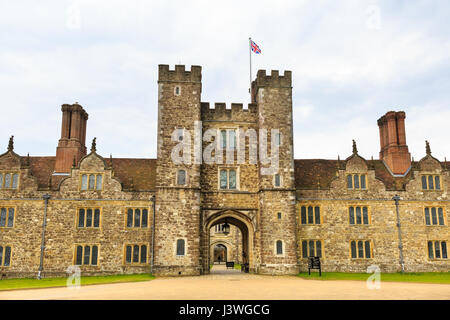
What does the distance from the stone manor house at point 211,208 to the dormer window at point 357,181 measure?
0.28 ft

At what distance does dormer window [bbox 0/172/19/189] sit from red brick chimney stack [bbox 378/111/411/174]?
3110 cm

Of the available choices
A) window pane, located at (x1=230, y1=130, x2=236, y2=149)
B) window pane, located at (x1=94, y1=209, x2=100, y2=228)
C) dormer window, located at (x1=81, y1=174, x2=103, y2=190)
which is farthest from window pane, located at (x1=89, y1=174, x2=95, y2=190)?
window pane, located at (x1=230, y1=130, x2=236, y2=149)

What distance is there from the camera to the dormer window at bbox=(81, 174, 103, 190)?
29.7 metres

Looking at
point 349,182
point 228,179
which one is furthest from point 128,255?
point 349,182

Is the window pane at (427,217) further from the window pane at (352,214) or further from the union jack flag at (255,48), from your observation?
the union jack flag at (255,48)

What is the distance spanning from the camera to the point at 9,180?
29406 millimetres

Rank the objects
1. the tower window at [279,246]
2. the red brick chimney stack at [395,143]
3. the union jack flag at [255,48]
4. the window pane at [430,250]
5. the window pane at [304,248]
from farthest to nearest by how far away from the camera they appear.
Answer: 1. the red brick chimney stack at [395,143]
2. the union jack flag at [255,48]
3. the window pane at [430,250]
4. the window pane at [304,248]
5. the tower window at [279,246]

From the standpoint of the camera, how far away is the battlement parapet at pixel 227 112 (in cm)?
3161

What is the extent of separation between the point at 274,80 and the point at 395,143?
44.4 feet

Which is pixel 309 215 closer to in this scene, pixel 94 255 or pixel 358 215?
pixel 358 215

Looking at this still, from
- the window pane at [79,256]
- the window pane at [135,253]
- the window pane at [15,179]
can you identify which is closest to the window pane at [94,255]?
the window pane at [79,256]

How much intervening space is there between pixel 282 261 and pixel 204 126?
11.8 metres

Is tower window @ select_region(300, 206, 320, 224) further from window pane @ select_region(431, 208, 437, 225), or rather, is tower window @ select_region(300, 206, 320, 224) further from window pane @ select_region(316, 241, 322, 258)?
window pane @ select_region(431, 208, 437, 225)
